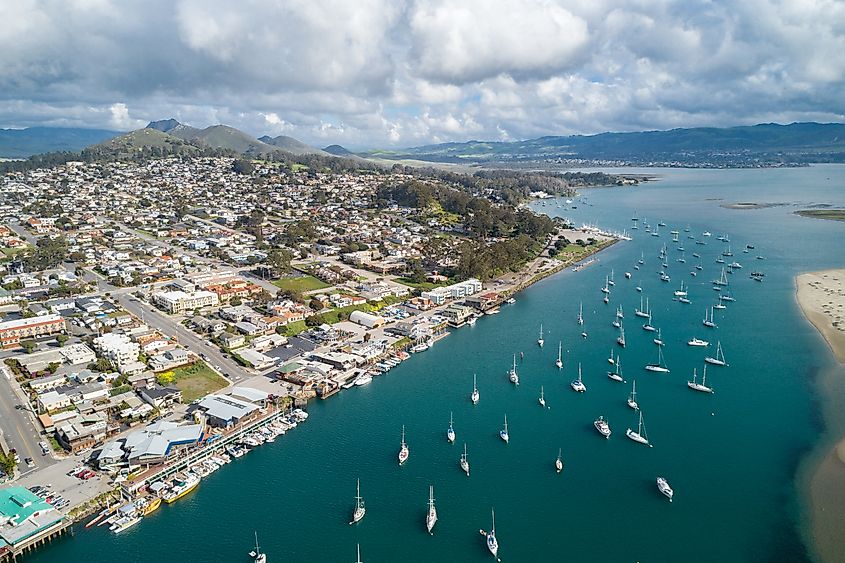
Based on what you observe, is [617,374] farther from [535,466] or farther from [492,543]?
[492,543]

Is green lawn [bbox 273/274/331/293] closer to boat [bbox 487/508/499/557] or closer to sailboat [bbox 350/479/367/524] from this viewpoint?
sailboat [bbox 350/479/367/524]

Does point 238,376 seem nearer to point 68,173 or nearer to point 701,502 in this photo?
point 701,502

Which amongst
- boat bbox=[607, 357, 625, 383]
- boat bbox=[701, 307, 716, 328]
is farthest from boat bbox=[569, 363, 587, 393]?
boat bbox=[701, 307, 716, 328]

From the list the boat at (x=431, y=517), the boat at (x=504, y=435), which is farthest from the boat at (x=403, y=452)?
the boat at (x=504, y=435)

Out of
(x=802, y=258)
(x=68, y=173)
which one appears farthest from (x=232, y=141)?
(x=802, y=258)

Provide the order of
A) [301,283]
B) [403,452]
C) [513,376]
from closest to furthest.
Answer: [403,452]
[513,376]
[301,283]

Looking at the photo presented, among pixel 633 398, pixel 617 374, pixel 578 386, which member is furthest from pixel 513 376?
pixel 633 398

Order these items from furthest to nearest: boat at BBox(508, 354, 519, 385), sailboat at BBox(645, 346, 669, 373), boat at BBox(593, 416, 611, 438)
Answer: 1. sailboat at BBox(645, 346, 669, 373)
2. boat at BBox(508, 354, 519, 385)
3. boat at BBox(593, 416, 611, 438)
